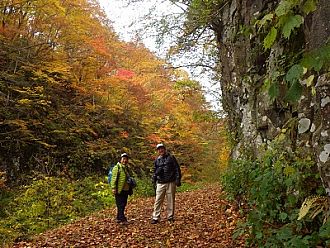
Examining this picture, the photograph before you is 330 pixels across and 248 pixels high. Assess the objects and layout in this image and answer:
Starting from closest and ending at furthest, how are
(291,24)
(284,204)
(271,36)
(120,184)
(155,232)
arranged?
1. (291,24)
2. (271,36)
3. (284,204)
4. (155,232)
5. (120,184)

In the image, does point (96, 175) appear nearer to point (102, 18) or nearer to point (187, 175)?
point (187, 175)

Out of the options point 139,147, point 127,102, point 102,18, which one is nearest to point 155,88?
point 127,102

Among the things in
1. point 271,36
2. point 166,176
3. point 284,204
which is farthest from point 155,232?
point 271,36

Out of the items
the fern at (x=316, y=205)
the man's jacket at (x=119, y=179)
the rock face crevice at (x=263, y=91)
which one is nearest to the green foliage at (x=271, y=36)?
the rock face crevice at (x=263, y=91)

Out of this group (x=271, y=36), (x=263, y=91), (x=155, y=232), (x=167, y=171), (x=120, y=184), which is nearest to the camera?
(x=271, y=36)

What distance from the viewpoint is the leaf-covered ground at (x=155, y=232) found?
6.45 m

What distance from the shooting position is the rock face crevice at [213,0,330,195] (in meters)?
2.80

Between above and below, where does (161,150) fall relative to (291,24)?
below

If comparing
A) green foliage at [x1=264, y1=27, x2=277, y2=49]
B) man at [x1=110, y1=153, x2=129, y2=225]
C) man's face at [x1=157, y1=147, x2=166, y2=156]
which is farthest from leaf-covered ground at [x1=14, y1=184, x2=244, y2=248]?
green foliage at [x1=264, y1=27, x2=277, y2=49]

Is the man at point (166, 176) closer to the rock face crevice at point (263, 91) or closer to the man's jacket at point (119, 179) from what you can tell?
the man's jacket at point (119, 179)

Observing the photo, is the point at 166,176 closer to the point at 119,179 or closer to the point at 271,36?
the point at 119,179

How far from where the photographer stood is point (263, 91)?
2.91 meters

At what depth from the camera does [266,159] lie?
5598mm

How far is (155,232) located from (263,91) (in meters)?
5.17
